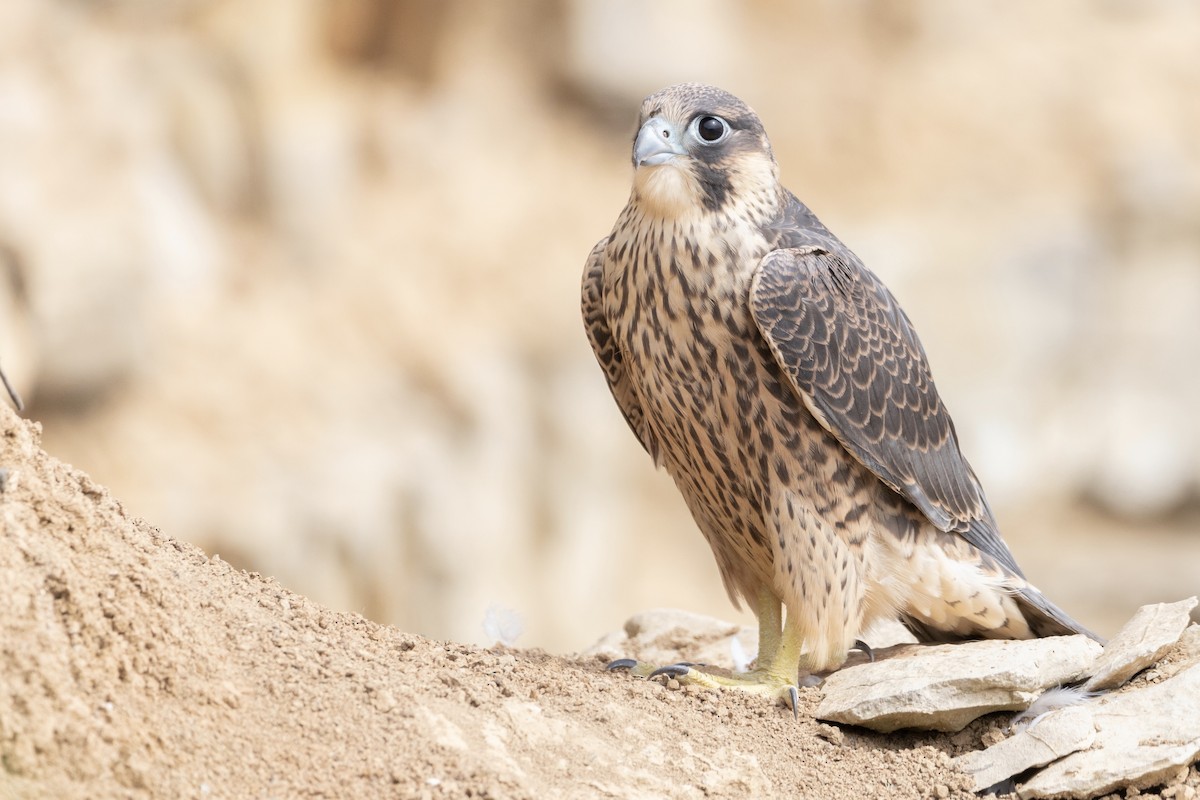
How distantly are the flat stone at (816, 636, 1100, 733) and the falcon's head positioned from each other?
46.9 inches

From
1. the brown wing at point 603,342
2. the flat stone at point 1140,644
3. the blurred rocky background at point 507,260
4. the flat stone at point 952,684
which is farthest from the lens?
the blurred rocky background at point 507,260

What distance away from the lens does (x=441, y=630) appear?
815 cm

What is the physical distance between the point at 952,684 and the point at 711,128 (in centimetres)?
145

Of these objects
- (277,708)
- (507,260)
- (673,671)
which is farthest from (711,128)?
(507,260)

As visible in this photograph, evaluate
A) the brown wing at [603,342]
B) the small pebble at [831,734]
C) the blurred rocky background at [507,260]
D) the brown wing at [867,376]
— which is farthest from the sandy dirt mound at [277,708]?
the blurred rocky background at [507,260]

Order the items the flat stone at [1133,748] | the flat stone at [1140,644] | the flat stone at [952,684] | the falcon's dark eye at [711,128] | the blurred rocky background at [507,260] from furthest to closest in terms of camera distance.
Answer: the blurred rocky background at [507,260]
the falcon's dark eye at [711,128]
the flat stone at [1140,644]
the flat stone at [952,684]
the flat stone at [1133,748]

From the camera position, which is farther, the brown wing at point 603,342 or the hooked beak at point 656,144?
the brown wing at point 603,342

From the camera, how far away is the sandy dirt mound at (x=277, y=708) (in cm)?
210

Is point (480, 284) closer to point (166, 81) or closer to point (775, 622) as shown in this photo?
point (166, 81)

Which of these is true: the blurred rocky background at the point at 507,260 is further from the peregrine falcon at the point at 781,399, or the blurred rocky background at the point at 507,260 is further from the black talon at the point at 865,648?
the black talon at the point at 865,648

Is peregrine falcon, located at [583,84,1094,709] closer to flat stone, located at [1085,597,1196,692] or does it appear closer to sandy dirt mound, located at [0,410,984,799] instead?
flat stone, located at [1085,597,1196,692]

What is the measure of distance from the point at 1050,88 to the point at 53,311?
7283 mm

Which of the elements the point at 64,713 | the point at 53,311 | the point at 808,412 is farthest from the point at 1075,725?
the point at 53,311

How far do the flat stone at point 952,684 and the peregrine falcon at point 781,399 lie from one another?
18 cm
